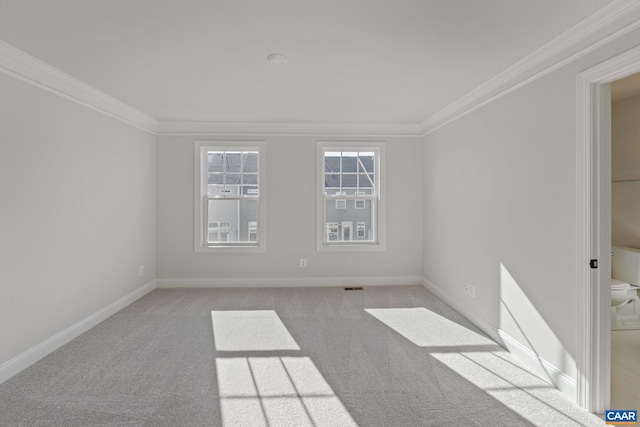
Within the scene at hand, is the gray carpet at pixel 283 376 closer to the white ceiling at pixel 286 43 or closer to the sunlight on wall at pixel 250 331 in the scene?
the sunlight on wall at pixel 250 331

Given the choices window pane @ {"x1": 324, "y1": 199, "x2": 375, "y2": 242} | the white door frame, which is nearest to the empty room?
the white door frame

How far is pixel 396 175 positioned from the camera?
4.94m

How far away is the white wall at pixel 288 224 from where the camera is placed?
4793mm

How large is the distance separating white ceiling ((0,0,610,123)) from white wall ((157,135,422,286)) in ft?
4.21

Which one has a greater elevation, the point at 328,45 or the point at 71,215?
the point at 328,45

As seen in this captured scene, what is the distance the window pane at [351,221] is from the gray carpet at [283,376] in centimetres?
149

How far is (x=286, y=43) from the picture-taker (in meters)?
2.34

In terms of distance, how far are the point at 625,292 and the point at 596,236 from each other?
5.75ft

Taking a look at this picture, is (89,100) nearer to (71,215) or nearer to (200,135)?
(71,215)

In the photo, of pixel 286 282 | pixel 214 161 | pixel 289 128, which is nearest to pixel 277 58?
pixel 289 128

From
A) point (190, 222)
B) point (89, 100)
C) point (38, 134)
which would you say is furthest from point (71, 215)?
point (190, 222)

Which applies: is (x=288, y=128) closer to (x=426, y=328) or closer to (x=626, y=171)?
(x=426, y=328)

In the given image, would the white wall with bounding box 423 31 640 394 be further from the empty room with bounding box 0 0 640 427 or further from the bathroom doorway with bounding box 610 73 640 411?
the bathroom doorway with bounding box 610 73 640 411

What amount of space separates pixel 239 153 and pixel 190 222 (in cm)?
128
